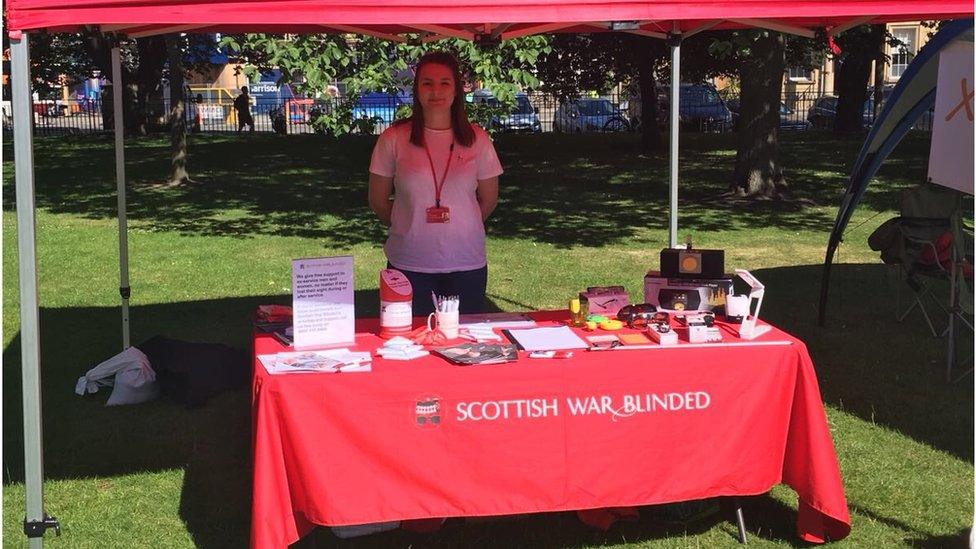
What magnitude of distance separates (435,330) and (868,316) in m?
4.70

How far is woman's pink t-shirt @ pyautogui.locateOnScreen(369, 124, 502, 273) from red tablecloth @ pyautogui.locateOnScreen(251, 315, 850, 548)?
889 mm

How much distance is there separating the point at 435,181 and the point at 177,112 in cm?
1382

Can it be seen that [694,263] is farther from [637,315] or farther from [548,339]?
[548,339]

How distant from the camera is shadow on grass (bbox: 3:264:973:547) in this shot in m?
4.20

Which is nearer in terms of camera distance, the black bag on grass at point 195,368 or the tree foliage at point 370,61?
the black bag on grass at point 195,368

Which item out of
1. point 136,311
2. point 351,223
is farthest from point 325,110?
point 351,223

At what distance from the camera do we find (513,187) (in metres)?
17.4

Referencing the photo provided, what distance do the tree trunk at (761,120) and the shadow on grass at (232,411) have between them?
6221 mm

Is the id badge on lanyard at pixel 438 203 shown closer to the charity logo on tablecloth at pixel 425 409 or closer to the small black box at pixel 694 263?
the small black box at pixel 694 263

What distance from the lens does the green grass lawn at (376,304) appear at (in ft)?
14.0

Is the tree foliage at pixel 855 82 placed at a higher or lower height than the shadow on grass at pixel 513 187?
higher

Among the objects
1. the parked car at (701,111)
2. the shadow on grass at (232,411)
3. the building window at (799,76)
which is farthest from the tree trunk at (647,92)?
the building window at (799,76)

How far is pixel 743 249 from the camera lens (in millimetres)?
11055

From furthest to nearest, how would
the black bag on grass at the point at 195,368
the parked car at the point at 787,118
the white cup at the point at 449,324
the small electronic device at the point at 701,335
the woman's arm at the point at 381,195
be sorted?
the parked car at the point at 787,118, the black bag on grass at the point at 195,368, the woman's arm at the point at 381,195, the white cup at the point at 449,324, the small electronic device at the point at 701,335
